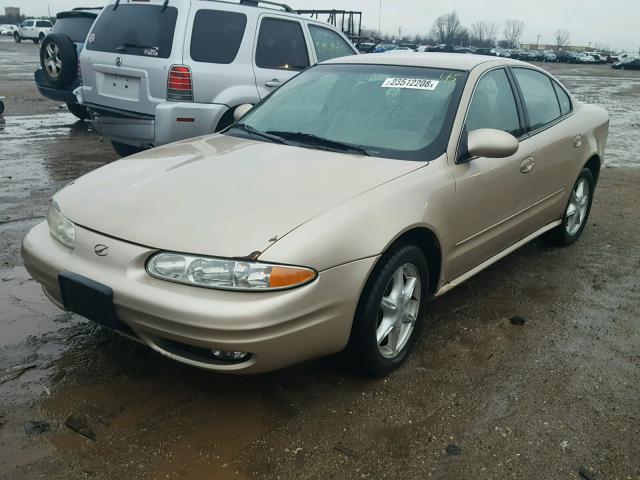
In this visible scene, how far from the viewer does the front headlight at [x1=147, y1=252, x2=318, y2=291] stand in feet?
7.73

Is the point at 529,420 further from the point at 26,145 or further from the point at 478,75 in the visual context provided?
the point at 26,145

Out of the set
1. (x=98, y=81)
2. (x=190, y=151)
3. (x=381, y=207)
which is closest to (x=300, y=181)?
(x=381, y=207)

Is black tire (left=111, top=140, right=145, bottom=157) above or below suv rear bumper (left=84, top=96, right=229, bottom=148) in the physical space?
below

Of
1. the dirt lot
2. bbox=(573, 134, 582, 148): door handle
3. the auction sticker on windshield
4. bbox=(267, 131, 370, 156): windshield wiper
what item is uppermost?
the auction sticker on windshield

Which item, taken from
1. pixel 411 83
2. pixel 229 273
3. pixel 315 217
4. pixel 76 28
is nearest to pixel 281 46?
pixel 411 83

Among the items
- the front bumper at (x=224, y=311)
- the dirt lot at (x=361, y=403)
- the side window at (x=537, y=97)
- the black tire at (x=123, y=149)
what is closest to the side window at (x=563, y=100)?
the side window at (x=537, y=97)

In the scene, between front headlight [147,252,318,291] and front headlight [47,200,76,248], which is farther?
front headlight [47,200,76,248]

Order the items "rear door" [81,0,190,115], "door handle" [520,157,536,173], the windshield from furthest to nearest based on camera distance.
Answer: "rear door" [81,0,190,115]
"door handle" [520,157,536,173]
the windshield

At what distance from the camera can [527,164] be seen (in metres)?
3.90

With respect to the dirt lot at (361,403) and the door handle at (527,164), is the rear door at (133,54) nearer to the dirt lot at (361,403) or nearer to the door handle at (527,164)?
the dirt lot at (361,403)

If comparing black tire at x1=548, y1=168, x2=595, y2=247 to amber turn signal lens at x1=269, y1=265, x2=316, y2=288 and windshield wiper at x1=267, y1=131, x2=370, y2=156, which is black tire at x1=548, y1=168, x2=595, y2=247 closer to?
windshield wiper at x1=267, y1=131, x2=370, y2=156

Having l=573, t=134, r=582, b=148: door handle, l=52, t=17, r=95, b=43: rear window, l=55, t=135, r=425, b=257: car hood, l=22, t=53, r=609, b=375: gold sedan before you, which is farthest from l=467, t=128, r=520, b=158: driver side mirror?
l=52, t=17, r=95, b=43: rear window

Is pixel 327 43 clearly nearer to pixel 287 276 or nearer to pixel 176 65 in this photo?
pixel 176 65

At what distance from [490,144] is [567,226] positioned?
2.11 metres
